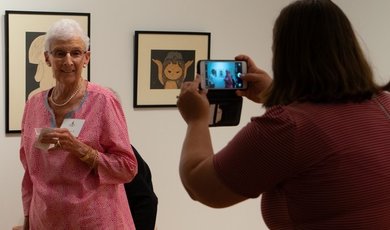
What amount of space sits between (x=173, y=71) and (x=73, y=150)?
53.8 inches

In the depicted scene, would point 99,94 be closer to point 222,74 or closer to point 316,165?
point 222,74

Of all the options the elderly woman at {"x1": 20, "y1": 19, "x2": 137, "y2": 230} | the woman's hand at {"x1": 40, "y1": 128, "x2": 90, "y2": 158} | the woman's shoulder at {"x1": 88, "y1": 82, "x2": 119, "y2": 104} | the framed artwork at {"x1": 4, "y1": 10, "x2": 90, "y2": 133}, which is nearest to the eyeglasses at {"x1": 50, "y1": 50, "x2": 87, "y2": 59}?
the elderly woman at {"x1": 20, "y1": 19, "x2": 137, "y2": 230}

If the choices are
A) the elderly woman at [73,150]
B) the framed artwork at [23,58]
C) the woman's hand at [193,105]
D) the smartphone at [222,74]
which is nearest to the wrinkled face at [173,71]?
the framed artwork at [23,58]

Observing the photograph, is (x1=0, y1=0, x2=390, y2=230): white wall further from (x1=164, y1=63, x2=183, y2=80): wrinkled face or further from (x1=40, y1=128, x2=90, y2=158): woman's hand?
(x1=40, y1=128, x2=90, y2=158): woman's hand

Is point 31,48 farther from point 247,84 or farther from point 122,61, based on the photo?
point 247,84

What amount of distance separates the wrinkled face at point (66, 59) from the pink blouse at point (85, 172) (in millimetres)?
94

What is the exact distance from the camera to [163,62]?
3156 millimetres

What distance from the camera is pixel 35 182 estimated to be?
6.64 ft

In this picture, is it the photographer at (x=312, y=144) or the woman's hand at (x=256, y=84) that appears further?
the woman's hand at (x=256, y=84)

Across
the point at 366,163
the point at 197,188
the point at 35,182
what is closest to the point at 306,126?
the point at 366,163

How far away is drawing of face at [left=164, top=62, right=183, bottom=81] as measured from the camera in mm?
3174

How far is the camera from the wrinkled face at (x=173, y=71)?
317 centimetres

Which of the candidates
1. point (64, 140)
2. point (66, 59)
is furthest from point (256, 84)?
point (66, 59)

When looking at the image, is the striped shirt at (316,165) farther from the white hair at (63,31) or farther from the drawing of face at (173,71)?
the drawing of face at (173,71)
